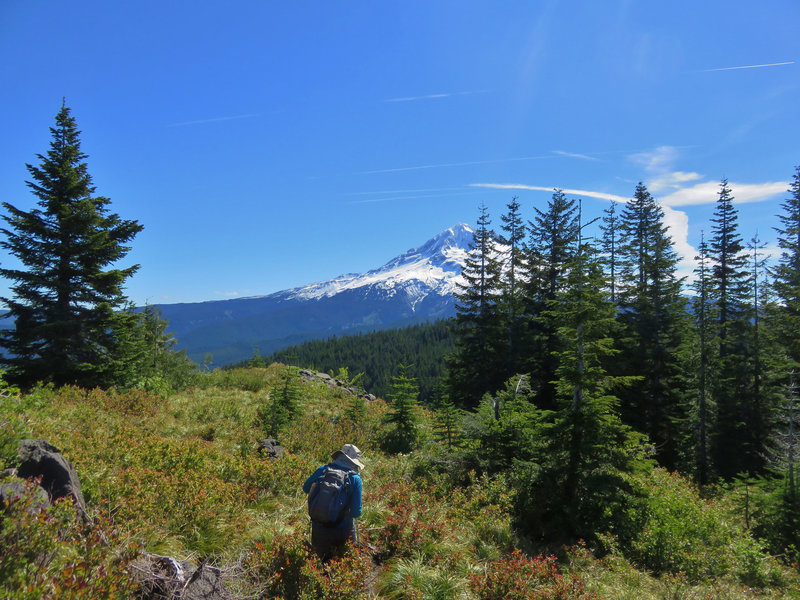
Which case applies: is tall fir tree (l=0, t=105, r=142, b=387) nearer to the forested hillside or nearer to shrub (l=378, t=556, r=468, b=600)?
shrub (l=378, t=556, r=468, b=600)

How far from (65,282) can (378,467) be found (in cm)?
1328

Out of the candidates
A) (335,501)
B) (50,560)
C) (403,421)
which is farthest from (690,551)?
(50,560)

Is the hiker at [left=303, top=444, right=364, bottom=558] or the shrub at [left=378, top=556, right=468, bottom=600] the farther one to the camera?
the shrub at [left=378, top=556, right=468, bottom=600]

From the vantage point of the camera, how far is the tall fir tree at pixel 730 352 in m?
21.8

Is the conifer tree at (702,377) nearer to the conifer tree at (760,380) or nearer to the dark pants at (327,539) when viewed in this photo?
the conifer tree at (760,380)

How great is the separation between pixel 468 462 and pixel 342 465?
6.21 meters

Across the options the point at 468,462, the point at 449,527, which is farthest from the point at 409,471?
the point at 449,527

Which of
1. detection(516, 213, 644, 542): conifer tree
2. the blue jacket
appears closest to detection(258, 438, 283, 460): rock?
the blue jacket

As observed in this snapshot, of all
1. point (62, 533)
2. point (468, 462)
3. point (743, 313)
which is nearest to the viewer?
point (62, 533)

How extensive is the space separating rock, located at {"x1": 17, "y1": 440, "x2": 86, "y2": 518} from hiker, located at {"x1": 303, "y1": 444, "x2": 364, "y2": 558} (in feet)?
9.16

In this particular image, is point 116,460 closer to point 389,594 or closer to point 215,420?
point 389,594

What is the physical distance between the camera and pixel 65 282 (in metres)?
13.7

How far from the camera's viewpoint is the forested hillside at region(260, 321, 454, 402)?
106 metres

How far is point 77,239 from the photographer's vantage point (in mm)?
13898
